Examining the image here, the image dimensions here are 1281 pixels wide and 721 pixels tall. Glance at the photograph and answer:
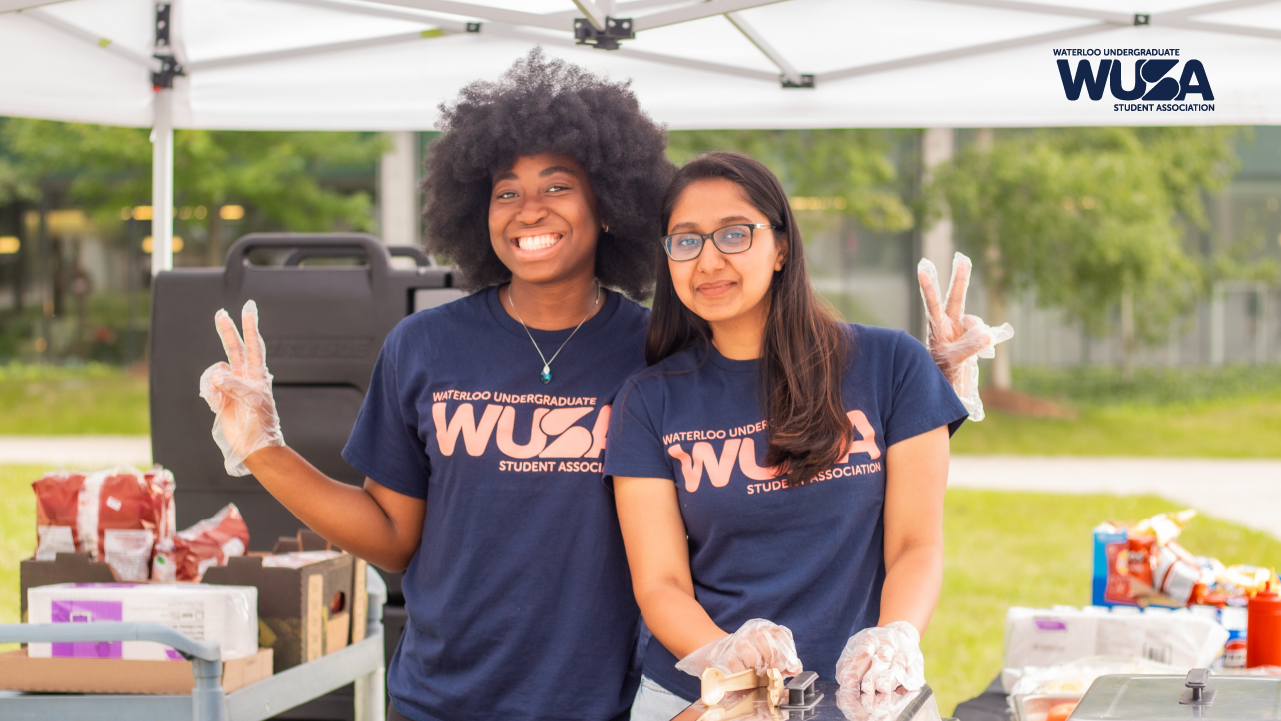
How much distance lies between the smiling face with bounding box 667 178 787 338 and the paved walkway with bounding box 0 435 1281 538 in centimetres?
777

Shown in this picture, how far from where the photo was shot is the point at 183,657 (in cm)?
227

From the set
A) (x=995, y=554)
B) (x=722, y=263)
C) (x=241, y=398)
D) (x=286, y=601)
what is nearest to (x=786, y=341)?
(x=722, y=263)

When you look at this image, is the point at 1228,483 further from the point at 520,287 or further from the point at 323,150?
the point at 520,287

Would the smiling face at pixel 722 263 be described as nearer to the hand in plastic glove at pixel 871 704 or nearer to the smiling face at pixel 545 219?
the smiling face at pixel 545 219

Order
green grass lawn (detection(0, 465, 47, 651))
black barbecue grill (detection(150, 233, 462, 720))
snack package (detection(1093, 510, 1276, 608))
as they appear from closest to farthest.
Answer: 1. snack package (detection(1093, 510, 1276, 608))
2. black barbecue grill (detection(150, 233, 462, 720))
3. green grass lawn (detection(0, 465, 47, 651))

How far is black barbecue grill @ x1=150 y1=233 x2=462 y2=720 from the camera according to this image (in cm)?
311

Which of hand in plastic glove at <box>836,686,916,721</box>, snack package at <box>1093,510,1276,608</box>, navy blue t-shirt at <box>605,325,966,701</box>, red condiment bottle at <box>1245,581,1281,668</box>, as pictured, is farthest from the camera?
snack package at <box>1093,510,1276,608</box>

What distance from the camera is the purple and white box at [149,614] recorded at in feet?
7.20

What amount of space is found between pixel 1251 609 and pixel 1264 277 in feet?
40.8

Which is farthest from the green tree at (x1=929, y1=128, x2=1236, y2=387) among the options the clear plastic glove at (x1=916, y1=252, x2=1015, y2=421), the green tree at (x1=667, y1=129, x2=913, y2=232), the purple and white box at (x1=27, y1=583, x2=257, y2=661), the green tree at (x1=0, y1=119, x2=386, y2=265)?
the purple and white box at (x1=27, y1=583, x2=257, y2=661)

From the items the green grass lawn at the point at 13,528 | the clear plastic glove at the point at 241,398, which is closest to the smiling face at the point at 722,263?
the clear plastic glove at the point at 241,398

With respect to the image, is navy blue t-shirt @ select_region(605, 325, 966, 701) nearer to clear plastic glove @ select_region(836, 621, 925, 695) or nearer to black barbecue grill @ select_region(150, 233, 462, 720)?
clear plastic glove @ select_region(836, 621, 925, 695)

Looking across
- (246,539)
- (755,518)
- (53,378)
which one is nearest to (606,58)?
(246,539)

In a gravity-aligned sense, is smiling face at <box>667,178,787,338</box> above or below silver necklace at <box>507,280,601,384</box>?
above
